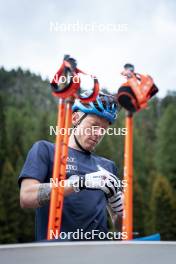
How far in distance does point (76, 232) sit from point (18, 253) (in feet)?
2.04

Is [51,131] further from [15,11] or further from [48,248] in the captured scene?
[48,248]

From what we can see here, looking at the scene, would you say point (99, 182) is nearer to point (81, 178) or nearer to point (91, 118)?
point (81, 178)

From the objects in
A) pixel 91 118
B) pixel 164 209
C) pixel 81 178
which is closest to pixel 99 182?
pixel 81 178

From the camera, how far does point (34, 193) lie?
3.93 feet

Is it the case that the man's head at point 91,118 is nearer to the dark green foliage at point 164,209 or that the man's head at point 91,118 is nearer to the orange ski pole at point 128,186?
the orange ski pole at point 128,186

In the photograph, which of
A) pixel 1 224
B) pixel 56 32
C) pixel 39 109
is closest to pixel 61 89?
pixel 56 32

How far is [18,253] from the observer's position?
0.62m

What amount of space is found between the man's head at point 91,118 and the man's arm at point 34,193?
0.15m

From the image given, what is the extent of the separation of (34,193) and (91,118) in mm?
244

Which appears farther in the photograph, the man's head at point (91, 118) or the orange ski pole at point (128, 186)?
the man's head at point (91, 118)

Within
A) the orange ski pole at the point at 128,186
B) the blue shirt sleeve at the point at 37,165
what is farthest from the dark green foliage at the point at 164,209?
the blue shirt sleeve at the point at 37,165

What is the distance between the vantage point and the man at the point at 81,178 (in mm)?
1214

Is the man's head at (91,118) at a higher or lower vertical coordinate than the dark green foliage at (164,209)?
higher

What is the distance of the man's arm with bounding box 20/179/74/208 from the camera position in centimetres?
120
